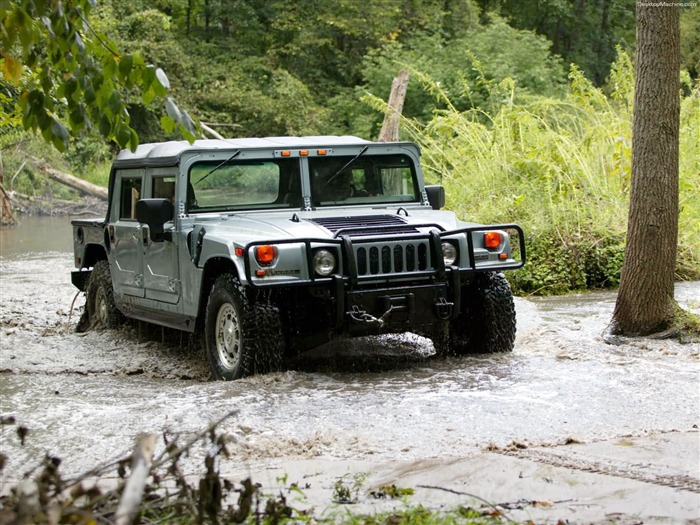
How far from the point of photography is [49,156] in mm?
26312

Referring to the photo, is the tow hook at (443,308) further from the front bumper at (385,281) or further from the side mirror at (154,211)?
the side mirror at (154,211)

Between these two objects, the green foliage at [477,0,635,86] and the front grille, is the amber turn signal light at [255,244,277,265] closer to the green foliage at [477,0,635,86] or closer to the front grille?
the front grille

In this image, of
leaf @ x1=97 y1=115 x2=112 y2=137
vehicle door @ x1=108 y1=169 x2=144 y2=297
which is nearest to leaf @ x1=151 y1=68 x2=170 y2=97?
leaf @ x1=97 y1=115 x2=112 y2=137

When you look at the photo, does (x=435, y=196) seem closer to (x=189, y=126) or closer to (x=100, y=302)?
(x=100, y=302)

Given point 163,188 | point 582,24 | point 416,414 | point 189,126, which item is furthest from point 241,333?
point 582,24

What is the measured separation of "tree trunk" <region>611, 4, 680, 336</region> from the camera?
8992 mm

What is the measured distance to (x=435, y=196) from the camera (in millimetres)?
9320

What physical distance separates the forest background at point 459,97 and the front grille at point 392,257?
4.82m

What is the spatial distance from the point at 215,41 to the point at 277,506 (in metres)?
32.9

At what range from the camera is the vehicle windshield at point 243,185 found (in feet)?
28.3

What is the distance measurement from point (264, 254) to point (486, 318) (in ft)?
6.50

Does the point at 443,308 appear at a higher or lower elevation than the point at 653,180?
lower

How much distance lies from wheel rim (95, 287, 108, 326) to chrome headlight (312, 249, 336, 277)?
146 inches

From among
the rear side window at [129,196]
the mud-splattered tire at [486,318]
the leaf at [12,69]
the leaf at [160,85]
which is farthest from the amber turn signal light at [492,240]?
the leaf at [160,85]
